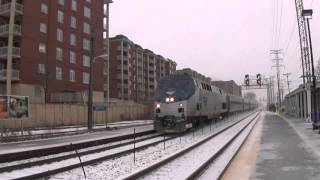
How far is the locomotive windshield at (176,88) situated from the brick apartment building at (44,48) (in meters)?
23.8

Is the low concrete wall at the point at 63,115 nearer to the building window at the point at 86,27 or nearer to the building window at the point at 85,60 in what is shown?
the building window at the point at 85,60

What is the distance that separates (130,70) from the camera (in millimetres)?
128125

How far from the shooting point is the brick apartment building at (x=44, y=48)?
188 ft

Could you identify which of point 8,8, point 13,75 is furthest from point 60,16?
point 13,75

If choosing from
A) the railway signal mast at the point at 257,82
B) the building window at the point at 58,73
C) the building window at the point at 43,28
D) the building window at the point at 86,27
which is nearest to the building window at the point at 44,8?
the building window at the point at 43,28

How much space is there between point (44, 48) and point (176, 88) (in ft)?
115

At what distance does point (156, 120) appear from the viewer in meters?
29.8

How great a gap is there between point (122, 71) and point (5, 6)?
63175 millimetres

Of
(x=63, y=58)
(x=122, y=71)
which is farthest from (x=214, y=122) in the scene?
(x=122, y=71)

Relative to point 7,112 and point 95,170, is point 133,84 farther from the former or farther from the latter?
point 95,170

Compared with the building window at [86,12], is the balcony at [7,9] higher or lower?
lower

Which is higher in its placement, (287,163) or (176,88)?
(176,88)

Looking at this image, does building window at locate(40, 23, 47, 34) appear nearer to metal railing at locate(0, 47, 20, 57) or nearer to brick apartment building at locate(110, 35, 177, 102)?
metal railing at locate(0, 47, 20, 57)

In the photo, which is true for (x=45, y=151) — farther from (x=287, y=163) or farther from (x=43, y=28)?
(x=43, y=28)
